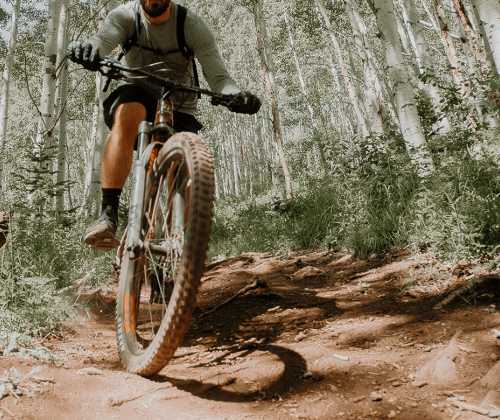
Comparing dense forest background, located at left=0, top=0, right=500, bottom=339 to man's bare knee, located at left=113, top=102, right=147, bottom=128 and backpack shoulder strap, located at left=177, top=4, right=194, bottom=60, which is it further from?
backpack shoulder strap, located at left=177, top=4, right=194, bottom=60

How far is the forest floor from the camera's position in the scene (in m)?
1.39

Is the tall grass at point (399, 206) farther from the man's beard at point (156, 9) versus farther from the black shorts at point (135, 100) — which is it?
the man's beard at point (156, 9)

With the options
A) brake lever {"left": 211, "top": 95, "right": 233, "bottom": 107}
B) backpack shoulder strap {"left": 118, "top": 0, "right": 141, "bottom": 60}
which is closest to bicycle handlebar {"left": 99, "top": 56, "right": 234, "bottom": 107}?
brake lever {"left": 211, "top": 95, "right": 233, "bottom": 107}

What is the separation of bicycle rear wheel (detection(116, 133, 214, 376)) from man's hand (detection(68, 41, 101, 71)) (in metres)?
0.60

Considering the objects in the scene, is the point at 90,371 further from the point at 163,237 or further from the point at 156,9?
the point at 156,9

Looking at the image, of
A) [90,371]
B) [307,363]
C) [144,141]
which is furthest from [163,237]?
[307,363]

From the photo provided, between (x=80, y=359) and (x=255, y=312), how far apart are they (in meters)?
1.31

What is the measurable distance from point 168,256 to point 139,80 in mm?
1172

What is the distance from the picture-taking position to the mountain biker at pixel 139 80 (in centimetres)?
225

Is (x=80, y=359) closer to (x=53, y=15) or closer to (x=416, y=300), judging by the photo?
(x=416, y=300)

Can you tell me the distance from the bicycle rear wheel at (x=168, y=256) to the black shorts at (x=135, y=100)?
2.00 ft

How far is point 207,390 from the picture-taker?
162 centimetres

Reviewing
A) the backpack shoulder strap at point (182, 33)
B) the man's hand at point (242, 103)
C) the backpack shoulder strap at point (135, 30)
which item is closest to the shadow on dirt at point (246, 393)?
the man's hand at point (242, 103)

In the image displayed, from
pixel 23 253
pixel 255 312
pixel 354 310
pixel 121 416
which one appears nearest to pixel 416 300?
pixel 354 310
